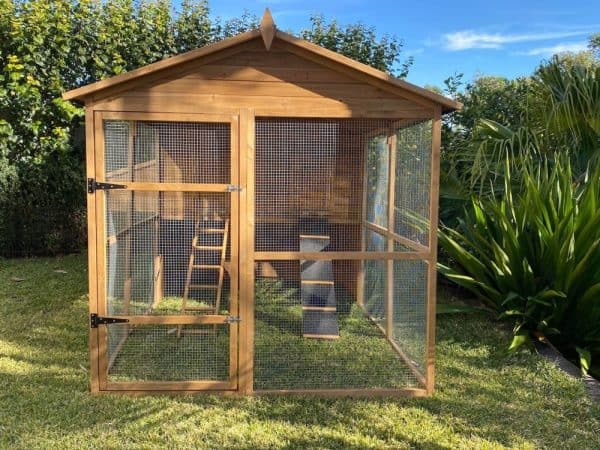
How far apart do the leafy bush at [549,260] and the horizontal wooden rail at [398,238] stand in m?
0.67

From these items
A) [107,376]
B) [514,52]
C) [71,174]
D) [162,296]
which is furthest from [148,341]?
[514,52]

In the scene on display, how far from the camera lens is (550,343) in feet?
14.6

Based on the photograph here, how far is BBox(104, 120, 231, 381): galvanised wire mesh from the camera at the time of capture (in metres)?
3.71

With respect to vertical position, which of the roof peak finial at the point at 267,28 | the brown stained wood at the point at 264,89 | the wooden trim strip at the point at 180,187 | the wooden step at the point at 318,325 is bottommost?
the wooden step at the point at 318,325

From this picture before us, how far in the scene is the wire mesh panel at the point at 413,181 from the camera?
3748 millimetres

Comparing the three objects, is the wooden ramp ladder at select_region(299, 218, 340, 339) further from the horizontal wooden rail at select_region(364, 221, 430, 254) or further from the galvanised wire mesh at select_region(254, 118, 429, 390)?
the horizontal wooden rail at select_region(364, 221, 430, 254)

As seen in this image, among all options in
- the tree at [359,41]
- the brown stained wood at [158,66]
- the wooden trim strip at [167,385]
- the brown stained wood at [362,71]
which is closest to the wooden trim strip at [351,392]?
the wooden trim strip at [167,385]

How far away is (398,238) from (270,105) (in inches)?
61.0

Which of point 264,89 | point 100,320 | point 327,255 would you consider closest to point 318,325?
point 327,255

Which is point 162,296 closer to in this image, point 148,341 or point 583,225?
point 148,341

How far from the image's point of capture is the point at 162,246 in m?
3.99

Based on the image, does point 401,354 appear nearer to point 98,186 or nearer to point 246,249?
point 246,249

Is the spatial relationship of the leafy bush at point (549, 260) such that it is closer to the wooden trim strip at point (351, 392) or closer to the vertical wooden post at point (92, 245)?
the wooden trim strip at point (351, 392)

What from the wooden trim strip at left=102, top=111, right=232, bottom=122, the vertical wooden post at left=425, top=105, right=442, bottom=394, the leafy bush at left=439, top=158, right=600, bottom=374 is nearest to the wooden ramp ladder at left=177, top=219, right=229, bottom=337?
the wooden trim strip at left=102, top=111, right=232, bottom=122
